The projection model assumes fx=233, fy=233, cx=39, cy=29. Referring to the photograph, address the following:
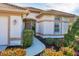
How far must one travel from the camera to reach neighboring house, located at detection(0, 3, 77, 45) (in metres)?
3.98

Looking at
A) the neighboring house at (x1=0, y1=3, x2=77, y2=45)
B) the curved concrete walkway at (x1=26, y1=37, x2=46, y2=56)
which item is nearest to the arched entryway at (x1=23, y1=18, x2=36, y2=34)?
the neighboring house at (x1=0, y1=3, x2=77, y2=45)

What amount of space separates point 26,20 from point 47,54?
2.27ft

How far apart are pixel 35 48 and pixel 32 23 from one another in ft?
1.43

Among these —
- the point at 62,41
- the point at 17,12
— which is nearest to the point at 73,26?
the point at 62,41

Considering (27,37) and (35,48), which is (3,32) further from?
(35,48)

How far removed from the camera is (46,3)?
13.3 feet

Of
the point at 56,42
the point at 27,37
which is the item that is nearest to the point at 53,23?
the point at 56,42

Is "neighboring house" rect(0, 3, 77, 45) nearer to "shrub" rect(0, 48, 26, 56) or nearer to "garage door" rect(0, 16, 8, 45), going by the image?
"garage door" rect(0, 16, 8, 45)

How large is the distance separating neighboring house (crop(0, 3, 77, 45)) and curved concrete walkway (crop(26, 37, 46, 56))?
138 mm

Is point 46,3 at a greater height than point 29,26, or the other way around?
point 46,3

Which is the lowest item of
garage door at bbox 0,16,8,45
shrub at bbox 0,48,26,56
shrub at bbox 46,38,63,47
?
shrub at bbox 0,48,26,56

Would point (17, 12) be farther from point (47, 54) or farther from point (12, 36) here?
point (47, 54)

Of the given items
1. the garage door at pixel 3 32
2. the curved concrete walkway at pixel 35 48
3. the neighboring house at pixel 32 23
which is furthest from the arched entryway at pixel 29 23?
the garage door at pixel 3 32

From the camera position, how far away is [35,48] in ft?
13.2
